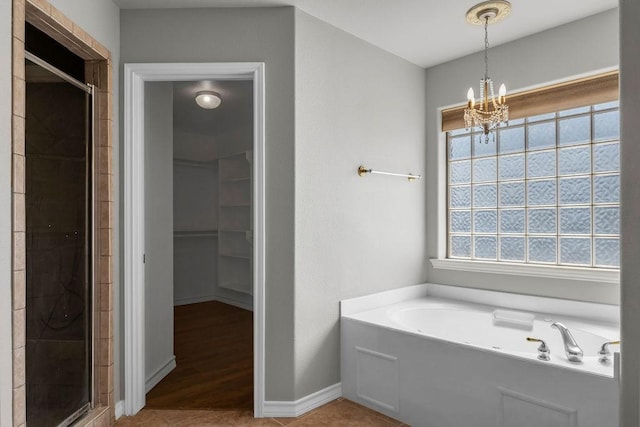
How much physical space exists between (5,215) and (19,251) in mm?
156

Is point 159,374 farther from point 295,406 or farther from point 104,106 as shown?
point 104,106

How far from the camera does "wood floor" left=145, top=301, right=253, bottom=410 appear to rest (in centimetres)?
261

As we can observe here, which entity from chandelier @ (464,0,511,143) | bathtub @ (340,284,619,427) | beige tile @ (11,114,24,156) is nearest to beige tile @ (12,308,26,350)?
beige tile @ (11,114,24,156)

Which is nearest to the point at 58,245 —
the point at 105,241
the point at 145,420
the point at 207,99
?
the point at 105,241

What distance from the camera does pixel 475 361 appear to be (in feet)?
6.73

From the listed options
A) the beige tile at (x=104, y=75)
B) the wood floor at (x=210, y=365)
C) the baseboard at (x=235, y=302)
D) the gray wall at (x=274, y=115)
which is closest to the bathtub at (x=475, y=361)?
the gray wall at (x=274, y=115)

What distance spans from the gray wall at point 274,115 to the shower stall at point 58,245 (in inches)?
23.4

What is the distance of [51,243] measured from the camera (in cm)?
196

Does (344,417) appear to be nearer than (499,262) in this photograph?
Yes

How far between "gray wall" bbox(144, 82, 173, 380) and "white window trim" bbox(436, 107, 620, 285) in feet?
7.08

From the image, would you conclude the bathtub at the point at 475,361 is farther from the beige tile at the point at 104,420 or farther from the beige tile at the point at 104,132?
the beige tile at the point at 104,132

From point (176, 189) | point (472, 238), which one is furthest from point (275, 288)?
point (176, 189)

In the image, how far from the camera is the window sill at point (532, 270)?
2533mm

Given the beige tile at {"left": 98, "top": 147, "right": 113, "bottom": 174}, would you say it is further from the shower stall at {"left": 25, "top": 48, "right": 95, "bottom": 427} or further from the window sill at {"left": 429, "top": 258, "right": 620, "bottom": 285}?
the window sill at {"left": 429, "top": 258, "right": 620, "bottom": 285}
